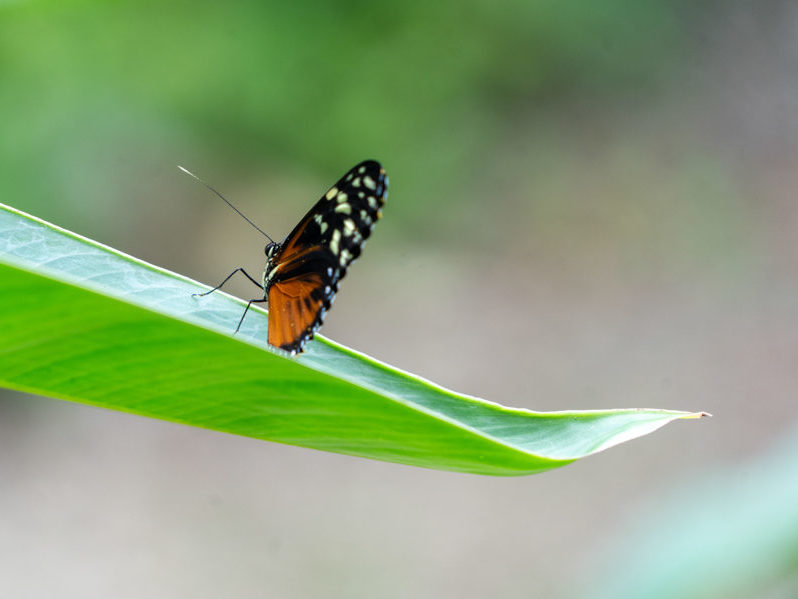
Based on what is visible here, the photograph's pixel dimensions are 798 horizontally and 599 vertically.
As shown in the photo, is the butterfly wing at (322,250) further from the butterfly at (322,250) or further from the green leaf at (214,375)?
the green leaf at (214,375)

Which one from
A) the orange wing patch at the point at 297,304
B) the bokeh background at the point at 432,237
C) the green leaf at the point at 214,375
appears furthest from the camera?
the bokeh background at the point at 432,237

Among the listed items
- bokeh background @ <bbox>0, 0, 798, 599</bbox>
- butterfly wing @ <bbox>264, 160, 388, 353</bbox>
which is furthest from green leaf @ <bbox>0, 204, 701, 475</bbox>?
bokeh background @ <bbox>0, 0, 798, 599</bbox>

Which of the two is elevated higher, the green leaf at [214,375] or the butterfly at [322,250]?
the butterfly at [322,250]

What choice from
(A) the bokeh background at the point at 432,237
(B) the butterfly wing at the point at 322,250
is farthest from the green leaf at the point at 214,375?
(A) the bokeh background at the point at 432,237

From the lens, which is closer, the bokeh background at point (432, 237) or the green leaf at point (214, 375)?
the green leaf at point (214, 375)

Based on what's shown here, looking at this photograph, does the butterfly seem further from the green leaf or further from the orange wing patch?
the green leaf

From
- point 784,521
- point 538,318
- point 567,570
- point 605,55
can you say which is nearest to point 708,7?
point 605,55

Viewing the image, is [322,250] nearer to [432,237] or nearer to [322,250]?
[322,250]

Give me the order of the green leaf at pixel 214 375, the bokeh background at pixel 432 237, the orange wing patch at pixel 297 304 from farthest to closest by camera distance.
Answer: the bokeh background at pixel 432 237, the orange wing patch at pixel 297 304, the green leaf at pixel 214 375
